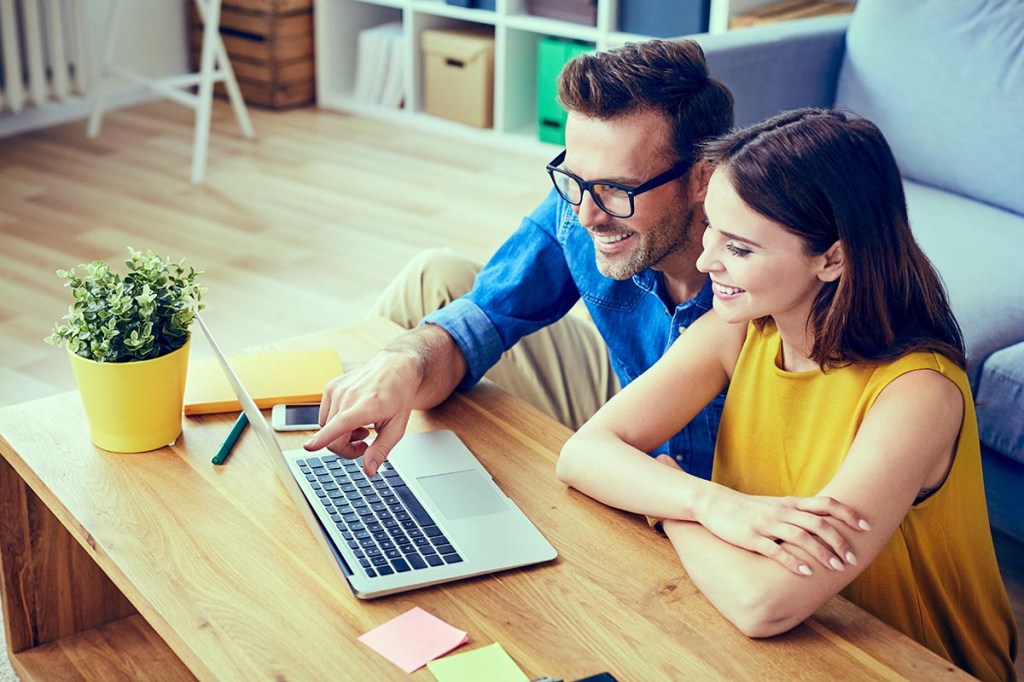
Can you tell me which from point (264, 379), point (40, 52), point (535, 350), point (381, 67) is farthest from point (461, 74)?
point (264, 379)

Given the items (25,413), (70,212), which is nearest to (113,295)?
(25,413)

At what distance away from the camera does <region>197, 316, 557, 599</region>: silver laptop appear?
1.17m

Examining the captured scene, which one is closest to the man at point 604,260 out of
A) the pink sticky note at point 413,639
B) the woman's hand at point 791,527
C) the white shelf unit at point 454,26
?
the pink sticky note at point 413,639

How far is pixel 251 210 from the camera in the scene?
3.53m

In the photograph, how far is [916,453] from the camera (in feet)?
3.76

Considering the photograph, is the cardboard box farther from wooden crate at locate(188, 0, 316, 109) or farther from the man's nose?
the man's nose

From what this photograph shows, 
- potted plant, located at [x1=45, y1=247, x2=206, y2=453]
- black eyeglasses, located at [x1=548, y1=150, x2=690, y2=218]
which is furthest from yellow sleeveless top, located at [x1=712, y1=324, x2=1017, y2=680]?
potted plant, located at [x1=45, y1=247, x2=206, y2=453]

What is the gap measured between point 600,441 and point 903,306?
35 centimetres

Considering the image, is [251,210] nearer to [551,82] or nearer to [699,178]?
[551,82]

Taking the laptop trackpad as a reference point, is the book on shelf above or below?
below

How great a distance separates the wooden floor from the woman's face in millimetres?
1692

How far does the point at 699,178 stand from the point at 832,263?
289 mm

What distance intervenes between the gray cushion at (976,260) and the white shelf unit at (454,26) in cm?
130

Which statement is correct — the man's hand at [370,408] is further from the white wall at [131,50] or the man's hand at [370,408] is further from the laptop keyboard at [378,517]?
the white wall at [131,50]
